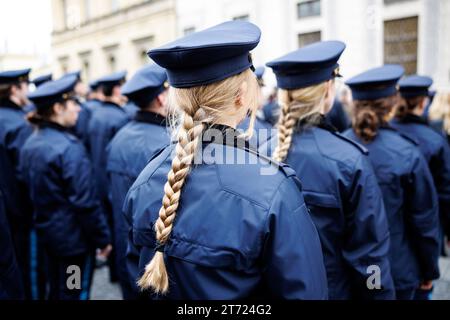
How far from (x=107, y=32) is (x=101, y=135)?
17806 mm

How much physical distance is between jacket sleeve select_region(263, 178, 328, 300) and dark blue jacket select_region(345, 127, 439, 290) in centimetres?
121

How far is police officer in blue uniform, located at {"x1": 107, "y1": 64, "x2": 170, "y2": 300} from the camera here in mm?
2660

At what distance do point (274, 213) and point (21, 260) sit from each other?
301 centimetres

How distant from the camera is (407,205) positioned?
232cm

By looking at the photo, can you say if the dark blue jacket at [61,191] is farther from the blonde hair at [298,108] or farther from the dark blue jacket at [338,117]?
the dark blue jacket at [338,117]

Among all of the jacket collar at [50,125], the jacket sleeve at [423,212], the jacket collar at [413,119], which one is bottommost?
the jacket sleeve at [423,212]

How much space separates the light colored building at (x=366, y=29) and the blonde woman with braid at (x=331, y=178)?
753 centimetres

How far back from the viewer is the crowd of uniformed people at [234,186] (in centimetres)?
117

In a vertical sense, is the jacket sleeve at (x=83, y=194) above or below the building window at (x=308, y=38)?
below

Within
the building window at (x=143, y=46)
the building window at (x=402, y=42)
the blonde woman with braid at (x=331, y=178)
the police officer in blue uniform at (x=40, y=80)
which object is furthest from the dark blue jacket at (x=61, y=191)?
the building window at (x=143, y=46)

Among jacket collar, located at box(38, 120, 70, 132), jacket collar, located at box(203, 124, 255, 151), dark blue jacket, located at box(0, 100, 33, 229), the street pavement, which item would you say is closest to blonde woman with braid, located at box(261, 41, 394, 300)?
jacket collar, located at box(203, 124, 255, 151)

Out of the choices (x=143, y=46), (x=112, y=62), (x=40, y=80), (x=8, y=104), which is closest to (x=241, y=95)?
(x=8, y=104)

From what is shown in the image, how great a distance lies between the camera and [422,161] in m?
2.27
